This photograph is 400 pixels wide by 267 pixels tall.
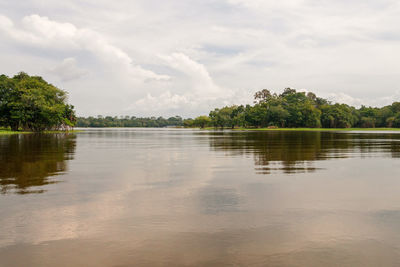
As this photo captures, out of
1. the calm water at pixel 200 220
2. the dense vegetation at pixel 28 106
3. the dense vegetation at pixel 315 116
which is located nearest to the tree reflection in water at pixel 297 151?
the calm water at pixel 200 220

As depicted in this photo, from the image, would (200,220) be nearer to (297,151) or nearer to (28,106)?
(297,151)

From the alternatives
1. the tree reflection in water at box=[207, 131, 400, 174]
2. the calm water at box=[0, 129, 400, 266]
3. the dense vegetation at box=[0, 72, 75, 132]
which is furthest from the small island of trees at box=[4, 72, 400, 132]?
the calm water at box=[0, 129, 400, 266]

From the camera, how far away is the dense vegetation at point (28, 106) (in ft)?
288

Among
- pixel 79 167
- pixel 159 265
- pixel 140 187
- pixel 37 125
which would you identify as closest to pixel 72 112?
pixel 37 125

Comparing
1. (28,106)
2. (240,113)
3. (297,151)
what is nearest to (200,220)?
(297,151)

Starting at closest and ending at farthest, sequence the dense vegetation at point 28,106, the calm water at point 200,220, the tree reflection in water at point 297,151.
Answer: the calm water at point 200,220 < the tree reflection in water at point 297,151 < the dense vegetation at point 28,106

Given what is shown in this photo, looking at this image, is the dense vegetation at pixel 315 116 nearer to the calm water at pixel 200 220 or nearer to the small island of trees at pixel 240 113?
the small island of trees at pixel 240 113

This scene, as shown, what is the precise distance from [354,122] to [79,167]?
17123 cm

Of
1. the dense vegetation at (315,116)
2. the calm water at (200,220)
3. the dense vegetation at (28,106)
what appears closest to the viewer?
the calm water at (200,220)

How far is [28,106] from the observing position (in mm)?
87562

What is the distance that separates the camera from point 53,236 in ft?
22.6

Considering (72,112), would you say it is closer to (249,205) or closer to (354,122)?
(249,205)

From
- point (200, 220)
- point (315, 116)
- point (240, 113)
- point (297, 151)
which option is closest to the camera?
point (200, 220)

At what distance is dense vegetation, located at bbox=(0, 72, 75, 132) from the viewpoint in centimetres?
8788
